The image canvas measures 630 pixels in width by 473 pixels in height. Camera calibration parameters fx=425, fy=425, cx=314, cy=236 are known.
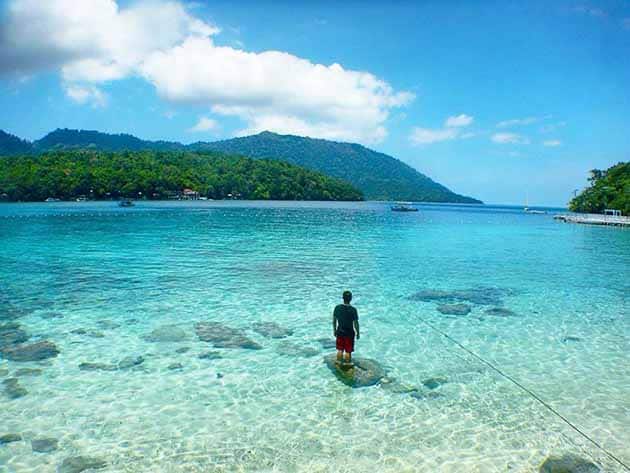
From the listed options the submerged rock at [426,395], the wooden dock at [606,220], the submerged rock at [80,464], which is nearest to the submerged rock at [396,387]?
the submerged rock at [426,395]

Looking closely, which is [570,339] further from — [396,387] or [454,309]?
[396,387]

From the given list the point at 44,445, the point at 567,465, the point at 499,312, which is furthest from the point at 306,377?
the point at 499,312

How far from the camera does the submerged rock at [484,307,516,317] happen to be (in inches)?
711

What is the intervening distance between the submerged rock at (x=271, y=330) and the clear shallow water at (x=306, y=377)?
363 mm

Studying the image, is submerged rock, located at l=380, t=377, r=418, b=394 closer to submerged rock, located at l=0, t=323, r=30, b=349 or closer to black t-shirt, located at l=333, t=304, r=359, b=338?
black t-shirt, located at l=333, t=304, r=359, b=338

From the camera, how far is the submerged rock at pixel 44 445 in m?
8.02

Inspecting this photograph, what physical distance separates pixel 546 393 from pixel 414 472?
5.20 metres

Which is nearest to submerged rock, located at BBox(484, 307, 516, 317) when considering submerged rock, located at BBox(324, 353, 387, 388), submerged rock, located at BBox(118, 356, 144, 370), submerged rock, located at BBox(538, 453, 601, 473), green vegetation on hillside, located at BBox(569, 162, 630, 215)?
submerged rock, located at BBox(324, 353, 387, 388)

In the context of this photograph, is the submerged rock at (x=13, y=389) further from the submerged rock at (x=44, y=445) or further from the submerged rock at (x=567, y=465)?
the submerged rock at (x=567, y=465)

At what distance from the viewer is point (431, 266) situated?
3138 cm

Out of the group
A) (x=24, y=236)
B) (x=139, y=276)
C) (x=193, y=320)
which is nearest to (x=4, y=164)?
(x=24, y=236)

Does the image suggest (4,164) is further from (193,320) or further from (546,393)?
(546,393)

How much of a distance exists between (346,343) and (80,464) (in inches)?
264

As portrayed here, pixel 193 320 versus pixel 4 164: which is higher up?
pixel 4 164
